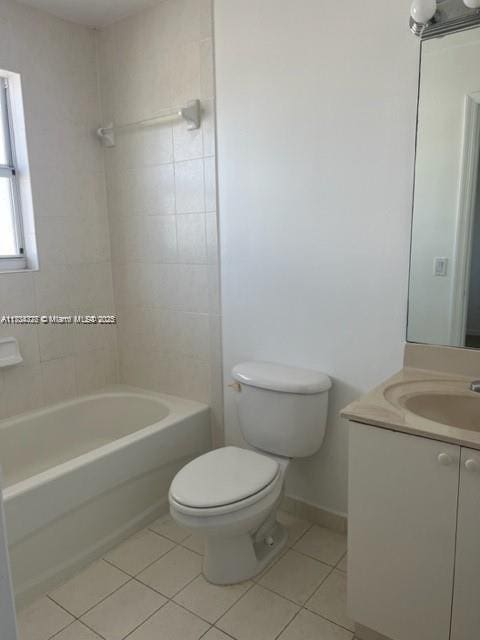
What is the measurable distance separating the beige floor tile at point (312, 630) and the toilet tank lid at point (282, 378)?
814 mm

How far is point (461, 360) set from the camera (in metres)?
1.68

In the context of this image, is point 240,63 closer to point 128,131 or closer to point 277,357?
point 128,131

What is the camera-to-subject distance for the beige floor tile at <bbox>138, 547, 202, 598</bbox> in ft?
6.06

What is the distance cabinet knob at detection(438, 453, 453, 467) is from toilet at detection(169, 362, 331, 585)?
2.34 ft

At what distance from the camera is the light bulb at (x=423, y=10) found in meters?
1.52

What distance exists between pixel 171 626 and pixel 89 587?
0.41 meters

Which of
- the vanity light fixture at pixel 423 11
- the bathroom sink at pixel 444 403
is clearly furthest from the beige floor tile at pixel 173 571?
the vanity light fixture at pixel 423 11

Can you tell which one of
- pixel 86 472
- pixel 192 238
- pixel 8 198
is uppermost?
pixel 8 198

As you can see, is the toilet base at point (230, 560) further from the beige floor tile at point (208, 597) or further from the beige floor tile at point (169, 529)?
the beige floor tile at point (169, 529)

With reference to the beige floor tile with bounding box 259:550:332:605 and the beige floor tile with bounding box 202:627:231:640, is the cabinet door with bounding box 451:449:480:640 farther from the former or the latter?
the beige floor tile with bounding box 202:627:231:640

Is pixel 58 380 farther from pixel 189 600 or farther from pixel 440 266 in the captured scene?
pixel 440 266

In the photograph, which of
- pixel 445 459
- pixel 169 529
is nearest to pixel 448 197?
pixel 445 459

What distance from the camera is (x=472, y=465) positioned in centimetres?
121

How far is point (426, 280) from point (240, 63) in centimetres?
126
